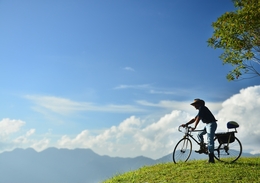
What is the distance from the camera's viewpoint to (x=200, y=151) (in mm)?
16141

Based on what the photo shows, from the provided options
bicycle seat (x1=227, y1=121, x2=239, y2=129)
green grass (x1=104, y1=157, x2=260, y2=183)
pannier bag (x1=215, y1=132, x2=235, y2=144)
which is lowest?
green grass (x1=104, y1=157, x2=260, y2=183)

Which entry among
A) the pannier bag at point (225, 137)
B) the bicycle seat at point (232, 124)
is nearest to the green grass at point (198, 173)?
the pannier bag at point (225, 137)

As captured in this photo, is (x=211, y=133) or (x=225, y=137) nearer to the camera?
(x=211, y=133)

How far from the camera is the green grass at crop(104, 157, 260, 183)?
1359cm

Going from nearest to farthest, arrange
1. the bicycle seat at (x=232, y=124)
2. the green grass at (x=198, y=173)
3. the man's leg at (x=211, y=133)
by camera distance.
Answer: the green grass at (x=198, y=173)
the man's leg at (x=211, y=133)
the bicycle seat at (x=232, y=124)

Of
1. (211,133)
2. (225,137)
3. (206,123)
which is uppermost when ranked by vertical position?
(206,123)

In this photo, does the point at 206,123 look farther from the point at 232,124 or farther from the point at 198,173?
the point at 198,173

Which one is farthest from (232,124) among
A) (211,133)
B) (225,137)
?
(211,133)

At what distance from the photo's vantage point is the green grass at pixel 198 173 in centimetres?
1359

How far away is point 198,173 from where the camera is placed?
47.1ft

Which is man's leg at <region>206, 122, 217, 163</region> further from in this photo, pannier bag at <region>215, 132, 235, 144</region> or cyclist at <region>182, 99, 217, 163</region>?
pannier bag at <region>215, 132, 235, 144</region>

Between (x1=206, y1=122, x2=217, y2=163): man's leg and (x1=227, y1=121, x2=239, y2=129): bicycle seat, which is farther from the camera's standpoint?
(x1=227, y1=121, x2=239, y2=129): bicycle seat

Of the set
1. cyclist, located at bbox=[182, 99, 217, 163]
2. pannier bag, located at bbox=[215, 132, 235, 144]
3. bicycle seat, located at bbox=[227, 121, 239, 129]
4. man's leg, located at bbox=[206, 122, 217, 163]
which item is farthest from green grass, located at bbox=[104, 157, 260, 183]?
bicycle seat, located at bbox=[227, 121, 239, 129]

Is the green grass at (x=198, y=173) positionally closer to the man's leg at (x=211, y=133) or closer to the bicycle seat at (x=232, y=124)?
the man's leg at (x=211, y=133)
